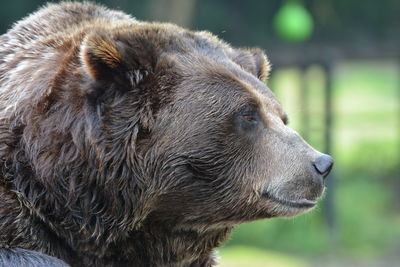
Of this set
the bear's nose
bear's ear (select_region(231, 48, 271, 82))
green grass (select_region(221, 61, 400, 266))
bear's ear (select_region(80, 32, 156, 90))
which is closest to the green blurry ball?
green grass (select_region(221, 61, 400, 266))

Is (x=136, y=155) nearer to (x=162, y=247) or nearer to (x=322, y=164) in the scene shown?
(x=162, y=247)

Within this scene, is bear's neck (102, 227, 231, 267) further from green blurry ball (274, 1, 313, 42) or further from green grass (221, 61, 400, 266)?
green blurry ball (274, 1, 313, 42)

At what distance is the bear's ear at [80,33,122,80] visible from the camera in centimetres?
392

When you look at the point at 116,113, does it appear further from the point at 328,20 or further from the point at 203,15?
the point at 328,20

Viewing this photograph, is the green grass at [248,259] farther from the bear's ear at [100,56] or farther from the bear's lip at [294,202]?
the bear's ear at [100,56]

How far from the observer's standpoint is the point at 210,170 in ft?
13.3

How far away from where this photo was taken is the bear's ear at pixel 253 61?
14.7 ft

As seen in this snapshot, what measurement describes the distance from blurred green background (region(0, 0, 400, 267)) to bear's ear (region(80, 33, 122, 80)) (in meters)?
5.80

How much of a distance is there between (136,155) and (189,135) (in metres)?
0.28

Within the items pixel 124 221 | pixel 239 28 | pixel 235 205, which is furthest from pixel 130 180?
pixel 239 28

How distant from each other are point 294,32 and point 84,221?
269 inches

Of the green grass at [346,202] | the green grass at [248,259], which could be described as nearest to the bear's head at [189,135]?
the green grass at [346,202]

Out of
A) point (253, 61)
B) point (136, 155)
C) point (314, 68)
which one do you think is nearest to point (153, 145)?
point (136, 155)

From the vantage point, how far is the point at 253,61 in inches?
180
